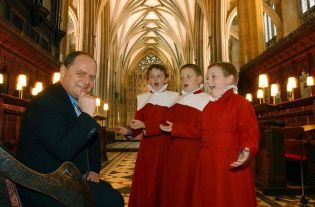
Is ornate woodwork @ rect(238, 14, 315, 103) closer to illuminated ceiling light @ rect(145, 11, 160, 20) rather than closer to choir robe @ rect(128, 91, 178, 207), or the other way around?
choir robe @ rect(128, 91, 178, 207)

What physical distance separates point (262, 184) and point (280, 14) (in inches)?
590

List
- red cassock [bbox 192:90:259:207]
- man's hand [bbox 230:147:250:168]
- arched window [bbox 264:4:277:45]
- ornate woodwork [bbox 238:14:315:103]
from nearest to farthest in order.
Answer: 1. man's hand [bbox 230:147:250:168]
2. red cassock [bbox 192:90:259:207]
3. ornate woodwork [bbox 238:14:315:103]
4. arched window [bbox 264:4:277:45]

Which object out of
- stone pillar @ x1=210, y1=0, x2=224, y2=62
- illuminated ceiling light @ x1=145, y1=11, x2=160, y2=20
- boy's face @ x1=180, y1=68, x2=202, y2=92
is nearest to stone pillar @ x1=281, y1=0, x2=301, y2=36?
stone pillar @ x1=210, y1=0, x2=224, y2=62

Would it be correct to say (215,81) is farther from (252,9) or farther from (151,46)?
(151,46)

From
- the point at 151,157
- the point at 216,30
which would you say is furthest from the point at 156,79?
the point at 216,30

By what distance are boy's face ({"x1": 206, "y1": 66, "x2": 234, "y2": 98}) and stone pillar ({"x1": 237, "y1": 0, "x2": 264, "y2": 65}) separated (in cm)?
1025

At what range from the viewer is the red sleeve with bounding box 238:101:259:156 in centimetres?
188

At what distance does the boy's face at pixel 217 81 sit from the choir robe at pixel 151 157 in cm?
80

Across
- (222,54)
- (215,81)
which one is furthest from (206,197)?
(222,54)

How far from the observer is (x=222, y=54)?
15.7 m

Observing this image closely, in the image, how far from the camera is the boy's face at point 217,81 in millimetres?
2168

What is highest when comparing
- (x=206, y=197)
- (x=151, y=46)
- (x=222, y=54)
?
(x=151, y=46)

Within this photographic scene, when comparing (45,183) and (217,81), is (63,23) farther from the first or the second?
(45,183)

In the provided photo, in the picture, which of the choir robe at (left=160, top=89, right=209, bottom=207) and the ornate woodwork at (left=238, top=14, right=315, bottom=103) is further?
the ornate woodwork at (left=238, top=14, right=315, bottom=103)
